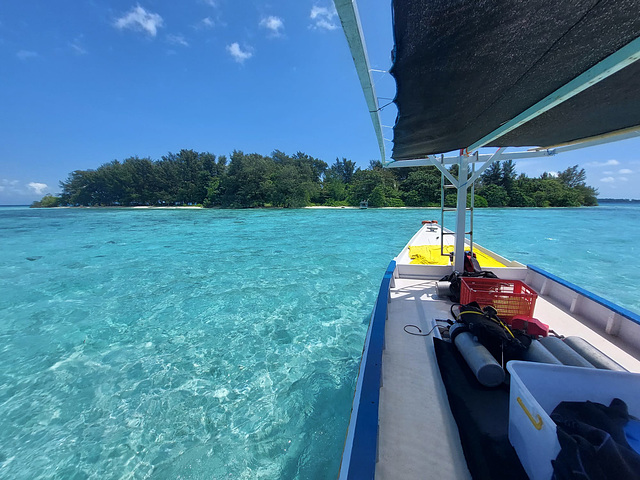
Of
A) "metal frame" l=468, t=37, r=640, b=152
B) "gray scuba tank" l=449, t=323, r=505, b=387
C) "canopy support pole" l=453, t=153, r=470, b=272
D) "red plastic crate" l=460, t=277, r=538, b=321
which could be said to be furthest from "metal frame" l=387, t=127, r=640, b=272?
"gray scuba tank" l=449, t=323, r=505, b=387

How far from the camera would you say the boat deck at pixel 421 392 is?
127 cm

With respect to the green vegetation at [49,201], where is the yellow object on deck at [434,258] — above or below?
below

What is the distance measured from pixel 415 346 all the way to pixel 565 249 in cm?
1350

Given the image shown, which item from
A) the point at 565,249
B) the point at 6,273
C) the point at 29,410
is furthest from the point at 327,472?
the point at 565,249

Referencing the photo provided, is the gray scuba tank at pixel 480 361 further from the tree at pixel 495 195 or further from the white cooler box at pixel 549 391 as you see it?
the tree at pixel 495 195

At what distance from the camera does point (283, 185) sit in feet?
131

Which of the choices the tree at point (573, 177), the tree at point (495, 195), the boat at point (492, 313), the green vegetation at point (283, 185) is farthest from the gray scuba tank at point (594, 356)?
the tree at point (573, 177)

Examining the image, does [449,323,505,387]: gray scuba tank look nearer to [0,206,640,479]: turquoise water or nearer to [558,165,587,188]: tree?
[0,206,640,479]: turquoise water

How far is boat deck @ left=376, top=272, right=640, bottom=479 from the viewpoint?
1269 mm

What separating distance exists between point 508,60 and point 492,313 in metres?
1.80

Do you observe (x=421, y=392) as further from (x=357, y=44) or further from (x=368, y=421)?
(x=357, y=44)

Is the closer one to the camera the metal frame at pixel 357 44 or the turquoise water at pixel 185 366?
the metal frame at pixel 357 44

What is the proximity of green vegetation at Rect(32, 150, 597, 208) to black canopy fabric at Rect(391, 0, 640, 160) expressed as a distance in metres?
37.8

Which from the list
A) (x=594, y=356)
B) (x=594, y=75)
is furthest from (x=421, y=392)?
(x=594, y=75)
